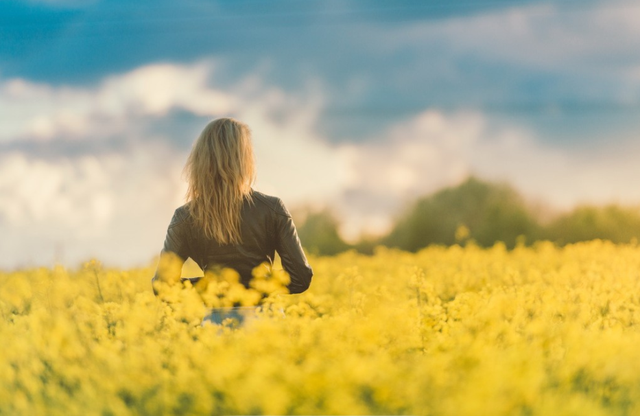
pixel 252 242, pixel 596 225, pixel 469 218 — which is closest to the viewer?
pixel 252 242

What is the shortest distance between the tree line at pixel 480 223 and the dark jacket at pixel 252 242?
1377cm

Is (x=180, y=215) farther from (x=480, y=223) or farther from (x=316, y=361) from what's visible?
(x=480, y=223)

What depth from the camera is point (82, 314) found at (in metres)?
5.03

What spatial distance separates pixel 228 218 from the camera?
3705mm

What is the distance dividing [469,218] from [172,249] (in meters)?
18.9

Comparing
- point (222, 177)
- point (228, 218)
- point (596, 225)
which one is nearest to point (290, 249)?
point (228, 218)

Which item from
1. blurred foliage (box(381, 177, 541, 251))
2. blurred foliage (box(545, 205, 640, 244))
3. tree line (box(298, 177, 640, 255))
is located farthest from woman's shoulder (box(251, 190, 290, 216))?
blurred foliage (box(545, 205, 640, 244))

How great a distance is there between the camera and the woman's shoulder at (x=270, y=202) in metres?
3.76

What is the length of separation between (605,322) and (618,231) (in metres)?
14.7

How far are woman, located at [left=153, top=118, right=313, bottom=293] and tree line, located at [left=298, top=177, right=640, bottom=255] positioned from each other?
543 inches

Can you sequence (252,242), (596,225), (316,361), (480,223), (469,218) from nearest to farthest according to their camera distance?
(316,361)
(252,242)
(596,225)
(480,223)
(469,218)

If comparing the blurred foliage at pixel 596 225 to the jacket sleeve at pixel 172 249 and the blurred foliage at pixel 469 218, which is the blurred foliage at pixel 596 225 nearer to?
the blurred foliage at pixel 469 218

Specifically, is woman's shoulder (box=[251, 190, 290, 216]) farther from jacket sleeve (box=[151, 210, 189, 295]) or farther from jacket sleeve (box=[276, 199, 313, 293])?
jacket sleeve (box=[151, 210, 189, 295])

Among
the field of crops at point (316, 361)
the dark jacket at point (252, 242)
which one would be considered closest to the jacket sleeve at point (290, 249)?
the dark jacket at point (252, 242)
